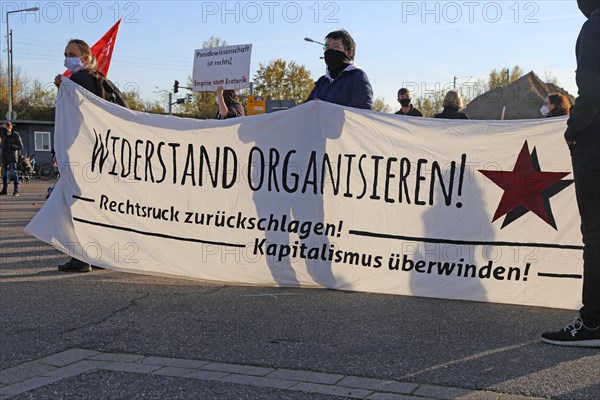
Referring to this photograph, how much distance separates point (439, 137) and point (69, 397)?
3607 millimetres

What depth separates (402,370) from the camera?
3955 millimetres

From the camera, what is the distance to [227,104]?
848 cm

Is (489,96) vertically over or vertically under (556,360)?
over

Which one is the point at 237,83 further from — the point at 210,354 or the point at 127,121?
the point at 210,354

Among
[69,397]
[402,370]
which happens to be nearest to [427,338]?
[402,370]

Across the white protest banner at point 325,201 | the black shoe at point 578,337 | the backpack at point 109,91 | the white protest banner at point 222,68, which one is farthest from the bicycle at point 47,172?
the black shoe at point 578,337

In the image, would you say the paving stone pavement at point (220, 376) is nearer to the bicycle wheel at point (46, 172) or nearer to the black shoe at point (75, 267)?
the black shoe at point (75, 267)

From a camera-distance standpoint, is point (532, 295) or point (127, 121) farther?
point (127, 121)

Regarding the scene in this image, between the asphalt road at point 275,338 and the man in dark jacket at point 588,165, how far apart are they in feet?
0.49

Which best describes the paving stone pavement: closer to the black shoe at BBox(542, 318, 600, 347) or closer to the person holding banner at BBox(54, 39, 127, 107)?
the black shoe at BBox(542, 318, 600, 347)

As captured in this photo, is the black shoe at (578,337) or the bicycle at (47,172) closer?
the black shoe at (578,337)

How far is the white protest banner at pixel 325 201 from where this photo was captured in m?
5.69

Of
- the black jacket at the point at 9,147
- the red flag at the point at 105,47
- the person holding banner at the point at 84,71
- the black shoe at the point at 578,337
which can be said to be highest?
the red flag at the point at 105,47

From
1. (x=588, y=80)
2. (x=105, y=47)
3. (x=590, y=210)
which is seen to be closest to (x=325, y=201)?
(x=590, y=210)
